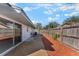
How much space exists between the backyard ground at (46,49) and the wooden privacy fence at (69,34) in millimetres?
170

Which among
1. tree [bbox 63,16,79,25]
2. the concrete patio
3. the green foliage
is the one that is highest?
tree [bbox 63,16,79,25]

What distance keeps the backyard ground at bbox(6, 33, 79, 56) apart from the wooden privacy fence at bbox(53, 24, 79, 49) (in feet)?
0.56

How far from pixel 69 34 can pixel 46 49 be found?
0.91m

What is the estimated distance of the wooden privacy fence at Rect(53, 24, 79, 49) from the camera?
6.08 metres

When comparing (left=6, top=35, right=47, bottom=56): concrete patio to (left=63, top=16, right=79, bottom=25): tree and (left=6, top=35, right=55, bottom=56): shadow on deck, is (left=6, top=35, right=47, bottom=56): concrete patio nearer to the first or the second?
(left=6, top=35, right=55, bottom=56): shadow on deck

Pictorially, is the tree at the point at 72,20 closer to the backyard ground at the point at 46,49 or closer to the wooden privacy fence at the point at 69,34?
the wooden privacy fence at the point at 69,34

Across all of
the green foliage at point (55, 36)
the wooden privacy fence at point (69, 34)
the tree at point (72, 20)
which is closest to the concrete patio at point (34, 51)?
the green foliage at point (55, 36)

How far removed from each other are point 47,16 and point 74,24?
906 mm

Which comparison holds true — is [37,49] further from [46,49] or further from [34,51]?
[46,49]

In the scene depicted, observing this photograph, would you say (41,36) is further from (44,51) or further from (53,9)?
(53,9)

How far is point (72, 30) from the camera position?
20.6 ft

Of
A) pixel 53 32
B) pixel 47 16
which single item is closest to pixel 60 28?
pixel 53 32

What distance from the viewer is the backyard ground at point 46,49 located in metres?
6.06

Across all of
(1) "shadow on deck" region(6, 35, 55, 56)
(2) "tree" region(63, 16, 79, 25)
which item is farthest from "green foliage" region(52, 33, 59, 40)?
(2) "tree" region(63, 16, 79, 25)
